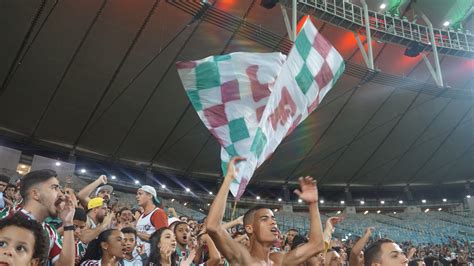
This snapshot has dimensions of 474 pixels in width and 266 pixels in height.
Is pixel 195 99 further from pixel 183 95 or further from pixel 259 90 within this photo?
pixel 183 95

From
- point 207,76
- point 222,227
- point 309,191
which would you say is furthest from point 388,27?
point 222,227

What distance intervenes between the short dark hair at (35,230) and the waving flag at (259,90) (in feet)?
6.98

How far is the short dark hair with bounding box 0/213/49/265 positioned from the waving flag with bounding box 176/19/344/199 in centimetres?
213

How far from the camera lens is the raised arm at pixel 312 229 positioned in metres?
3.51

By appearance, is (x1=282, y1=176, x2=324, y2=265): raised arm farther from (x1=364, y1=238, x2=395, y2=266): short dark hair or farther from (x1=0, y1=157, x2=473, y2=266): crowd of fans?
(x1=364, y1=238, x2=395, y2=266): short dark hair

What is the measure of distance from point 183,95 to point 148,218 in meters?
15.2

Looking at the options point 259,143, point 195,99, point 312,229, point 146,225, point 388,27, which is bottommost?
point 312,229

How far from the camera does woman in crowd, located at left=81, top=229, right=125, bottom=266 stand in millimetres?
4039

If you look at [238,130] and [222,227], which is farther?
[238,130]

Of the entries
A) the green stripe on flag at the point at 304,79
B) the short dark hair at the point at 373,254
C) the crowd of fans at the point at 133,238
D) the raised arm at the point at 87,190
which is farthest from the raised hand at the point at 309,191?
the raised arm at the point at 87,190

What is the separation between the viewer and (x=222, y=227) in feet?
10.4

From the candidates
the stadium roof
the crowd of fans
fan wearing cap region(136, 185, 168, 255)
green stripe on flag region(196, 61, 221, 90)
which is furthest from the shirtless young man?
the stadium roof

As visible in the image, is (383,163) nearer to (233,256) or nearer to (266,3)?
(266,3)

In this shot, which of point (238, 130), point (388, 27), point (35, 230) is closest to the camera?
point (35, 230)
